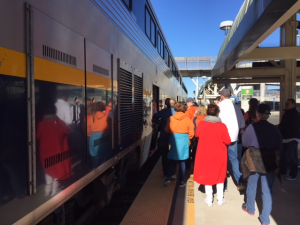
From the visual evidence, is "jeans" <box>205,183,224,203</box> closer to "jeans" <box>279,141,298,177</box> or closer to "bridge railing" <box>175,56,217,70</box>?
"jeans" <box>279,141,298,177</box>

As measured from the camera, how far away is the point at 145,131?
564 centimetres

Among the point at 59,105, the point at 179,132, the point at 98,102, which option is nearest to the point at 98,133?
the point at 98,102

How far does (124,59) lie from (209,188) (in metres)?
2.32

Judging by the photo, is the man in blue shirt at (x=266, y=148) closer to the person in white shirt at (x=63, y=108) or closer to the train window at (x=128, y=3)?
the person in white shirt at (x=63, y=108)

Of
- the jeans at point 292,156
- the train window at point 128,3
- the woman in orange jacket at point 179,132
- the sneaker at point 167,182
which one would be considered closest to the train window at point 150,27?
the train window at point 128,3

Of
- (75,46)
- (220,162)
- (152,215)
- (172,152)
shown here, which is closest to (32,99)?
(75,46)

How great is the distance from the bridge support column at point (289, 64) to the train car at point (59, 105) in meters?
4.77

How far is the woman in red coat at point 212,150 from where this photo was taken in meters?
3.73

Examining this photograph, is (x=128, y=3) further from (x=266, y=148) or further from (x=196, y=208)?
(x=196, y=208)

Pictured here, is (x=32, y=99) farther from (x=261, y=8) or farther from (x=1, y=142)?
(x=261, y=8)

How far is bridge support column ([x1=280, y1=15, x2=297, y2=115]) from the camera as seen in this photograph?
261 inches

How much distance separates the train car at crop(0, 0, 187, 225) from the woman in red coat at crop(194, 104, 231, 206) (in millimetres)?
1158

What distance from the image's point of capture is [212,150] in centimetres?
374

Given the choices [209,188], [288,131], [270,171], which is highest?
[288,131]
